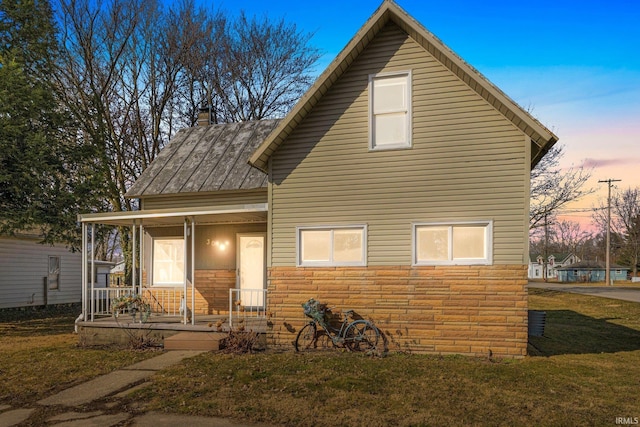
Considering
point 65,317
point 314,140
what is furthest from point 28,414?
point 65,317

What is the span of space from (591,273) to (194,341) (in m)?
70.9

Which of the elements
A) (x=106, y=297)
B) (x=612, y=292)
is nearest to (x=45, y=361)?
(x=106, y=297)

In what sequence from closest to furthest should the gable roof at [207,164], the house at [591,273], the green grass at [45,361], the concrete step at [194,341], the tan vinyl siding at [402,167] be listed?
the green grass at [45,361]
the tan vinyl siding at [402,167]
the concrete step at [194,341]
the gable roof at [207,164]
the house at [591,273]

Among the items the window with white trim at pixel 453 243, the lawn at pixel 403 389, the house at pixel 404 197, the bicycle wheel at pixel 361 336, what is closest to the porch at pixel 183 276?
the house at pixel 404 197

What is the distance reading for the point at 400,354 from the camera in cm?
948

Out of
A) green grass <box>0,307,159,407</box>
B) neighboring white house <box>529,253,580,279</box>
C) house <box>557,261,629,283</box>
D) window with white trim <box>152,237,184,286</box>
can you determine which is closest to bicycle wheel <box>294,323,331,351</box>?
green grass <box>0,307,159,407</box>

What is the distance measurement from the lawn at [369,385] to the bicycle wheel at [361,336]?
308mm

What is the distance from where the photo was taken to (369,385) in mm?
7488

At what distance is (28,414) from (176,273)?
7.32m

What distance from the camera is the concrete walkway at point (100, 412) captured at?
611cm

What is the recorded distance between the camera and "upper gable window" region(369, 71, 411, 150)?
396 inches

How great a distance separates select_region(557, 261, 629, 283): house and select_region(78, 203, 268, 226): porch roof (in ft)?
216

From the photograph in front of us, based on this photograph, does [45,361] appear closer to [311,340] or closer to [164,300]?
[164,300]

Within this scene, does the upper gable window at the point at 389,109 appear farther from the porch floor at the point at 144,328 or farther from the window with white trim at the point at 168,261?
the window with white trim at the point at 168,261
